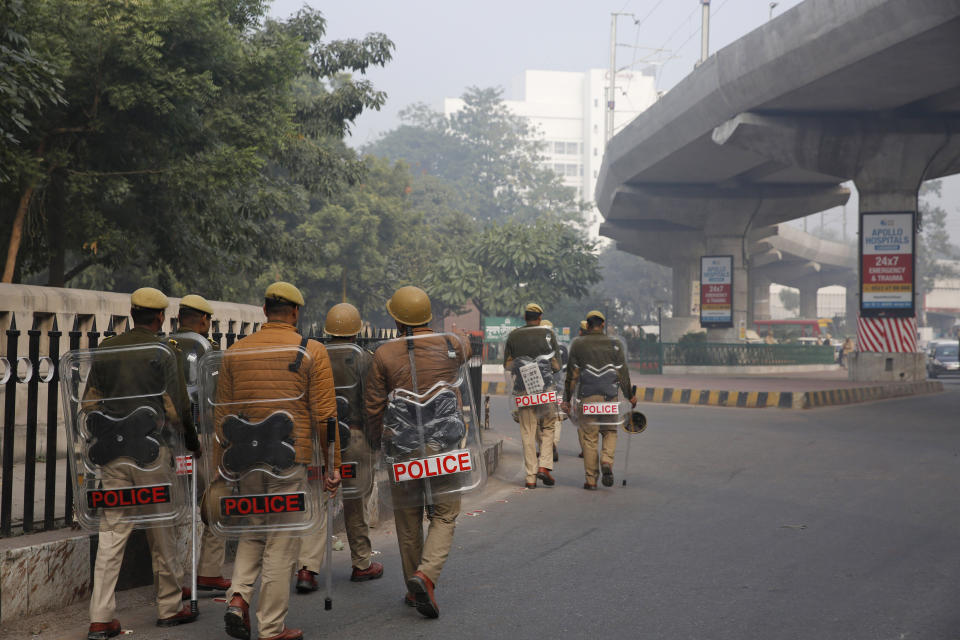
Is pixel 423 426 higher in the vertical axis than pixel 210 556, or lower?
higher

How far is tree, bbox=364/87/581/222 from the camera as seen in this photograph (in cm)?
9788

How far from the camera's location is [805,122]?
86.8 ft

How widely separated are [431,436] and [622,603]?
1.38m

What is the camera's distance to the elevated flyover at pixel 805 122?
20188mm

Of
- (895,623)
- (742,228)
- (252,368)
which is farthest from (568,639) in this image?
(742,228)

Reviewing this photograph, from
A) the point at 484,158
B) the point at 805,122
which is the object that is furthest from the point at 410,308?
the point at 484,158

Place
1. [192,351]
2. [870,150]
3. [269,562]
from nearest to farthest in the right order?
[269,562]
[192,351]
[870,150]

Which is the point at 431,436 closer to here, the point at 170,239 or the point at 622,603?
the point at 622,603

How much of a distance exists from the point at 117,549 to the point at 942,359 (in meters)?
41.6

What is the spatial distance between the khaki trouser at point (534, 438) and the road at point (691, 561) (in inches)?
10.8

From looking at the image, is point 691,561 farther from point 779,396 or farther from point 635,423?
point 779,396

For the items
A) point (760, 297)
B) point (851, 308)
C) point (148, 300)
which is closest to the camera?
point (148, 300)

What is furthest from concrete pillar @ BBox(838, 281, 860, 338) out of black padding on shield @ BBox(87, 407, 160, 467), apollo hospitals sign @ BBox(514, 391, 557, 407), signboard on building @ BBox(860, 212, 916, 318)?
black padding on shield @ BBox(87, 407, 160, 467)

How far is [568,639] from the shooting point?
4.71 m
